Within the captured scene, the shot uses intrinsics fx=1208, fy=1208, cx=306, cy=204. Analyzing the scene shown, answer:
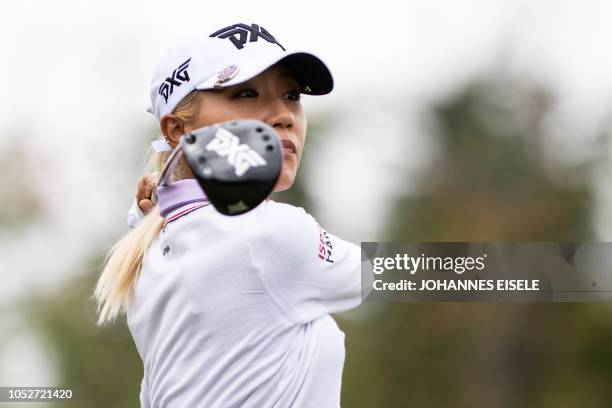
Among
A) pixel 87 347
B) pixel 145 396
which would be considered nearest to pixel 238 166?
pixel 145 396

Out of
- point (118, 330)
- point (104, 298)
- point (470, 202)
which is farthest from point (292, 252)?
point (470, 202)

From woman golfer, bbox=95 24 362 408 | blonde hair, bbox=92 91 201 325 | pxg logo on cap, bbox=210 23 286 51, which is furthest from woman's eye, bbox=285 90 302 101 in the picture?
blonde hair, bbox=92 91 201 325

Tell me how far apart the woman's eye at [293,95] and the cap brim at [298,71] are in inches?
0.9

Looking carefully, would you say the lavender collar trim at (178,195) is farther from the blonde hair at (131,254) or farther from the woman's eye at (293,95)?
the woman's eye at (293,95)

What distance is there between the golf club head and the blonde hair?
70 cm

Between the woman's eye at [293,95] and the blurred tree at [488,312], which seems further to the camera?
the blurred tree at [488,312]

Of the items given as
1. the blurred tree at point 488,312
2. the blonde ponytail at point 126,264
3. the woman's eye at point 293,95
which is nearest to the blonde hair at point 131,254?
the blonde ponytail at point 126,264

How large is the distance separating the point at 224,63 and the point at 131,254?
1.86 ft

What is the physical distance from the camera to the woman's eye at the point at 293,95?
3.24 meters

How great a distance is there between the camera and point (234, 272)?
114 inches

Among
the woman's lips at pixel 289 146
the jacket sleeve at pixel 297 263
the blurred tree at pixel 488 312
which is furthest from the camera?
the blurred tree at pixel 488 312

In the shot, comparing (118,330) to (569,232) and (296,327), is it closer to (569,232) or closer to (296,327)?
(569,232)

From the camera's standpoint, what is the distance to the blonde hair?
321 centimetres

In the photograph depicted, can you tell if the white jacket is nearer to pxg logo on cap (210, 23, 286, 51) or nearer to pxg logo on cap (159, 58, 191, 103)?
pxg logo on cap (159, 58, 191, 103)
